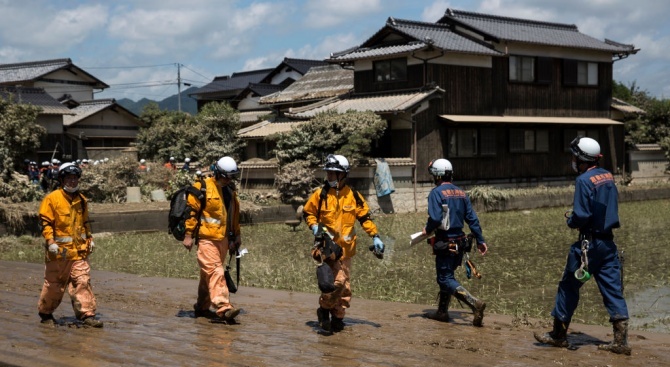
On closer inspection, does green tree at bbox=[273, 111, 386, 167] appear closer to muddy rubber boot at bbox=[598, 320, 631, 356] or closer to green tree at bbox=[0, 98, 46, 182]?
green tree at bbox=[0, 98, 46, 182]

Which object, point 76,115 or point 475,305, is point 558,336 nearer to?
point 475,305

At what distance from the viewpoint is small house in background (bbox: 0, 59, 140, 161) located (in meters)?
44.3

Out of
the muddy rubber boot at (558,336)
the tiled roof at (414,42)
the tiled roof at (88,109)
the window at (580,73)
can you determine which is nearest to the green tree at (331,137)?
the tiled roof at (414,42)

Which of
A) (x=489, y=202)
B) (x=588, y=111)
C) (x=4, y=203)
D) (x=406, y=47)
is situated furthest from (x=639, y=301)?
(x=588, y=111)

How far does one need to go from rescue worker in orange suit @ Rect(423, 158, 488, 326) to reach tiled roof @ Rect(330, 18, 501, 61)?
21.4m

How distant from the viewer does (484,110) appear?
3319 centimetres

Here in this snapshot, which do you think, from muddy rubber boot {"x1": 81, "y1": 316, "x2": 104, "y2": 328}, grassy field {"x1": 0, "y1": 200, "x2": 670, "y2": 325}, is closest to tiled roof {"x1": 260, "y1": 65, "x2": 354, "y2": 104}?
grassy field {"x1": 0, "y1": 200, "x2": 670, "y2": 325}

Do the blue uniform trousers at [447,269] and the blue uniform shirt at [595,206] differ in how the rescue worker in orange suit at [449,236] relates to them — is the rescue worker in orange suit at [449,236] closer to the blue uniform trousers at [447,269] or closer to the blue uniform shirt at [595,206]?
the blue uniform trousers at [447,269]

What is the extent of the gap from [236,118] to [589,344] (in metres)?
29.8

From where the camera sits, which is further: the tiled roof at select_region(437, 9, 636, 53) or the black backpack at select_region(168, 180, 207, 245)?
the tiled roof at select_region(437, 9, 636, 53)

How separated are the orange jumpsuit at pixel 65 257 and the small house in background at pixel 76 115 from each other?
104 feet

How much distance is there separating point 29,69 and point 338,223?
52.3 meters

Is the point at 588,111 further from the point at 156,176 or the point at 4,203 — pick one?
the point at 4,203

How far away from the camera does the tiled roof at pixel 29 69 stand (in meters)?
54.6
